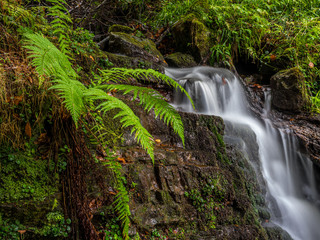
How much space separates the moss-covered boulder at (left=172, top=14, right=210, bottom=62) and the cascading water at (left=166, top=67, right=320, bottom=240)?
79 cm

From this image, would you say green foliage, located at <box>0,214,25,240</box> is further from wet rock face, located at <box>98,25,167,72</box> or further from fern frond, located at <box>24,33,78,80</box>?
wet rock face, located at <box>98,25,167,72</box>

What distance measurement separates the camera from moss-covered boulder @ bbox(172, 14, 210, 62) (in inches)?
268

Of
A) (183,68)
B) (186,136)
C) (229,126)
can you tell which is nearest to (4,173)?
(186,136)

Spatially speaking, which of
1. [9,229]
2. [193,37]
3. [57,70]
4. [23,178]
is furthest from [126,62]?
[193,37]

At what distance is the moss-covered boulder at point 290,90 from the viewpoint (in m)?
5.89

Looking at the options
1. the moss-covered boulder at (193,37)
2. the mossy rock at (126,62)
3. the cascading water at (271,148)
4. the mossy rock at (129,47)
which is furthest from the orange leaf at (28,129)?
the moss-covered boulder at (193,37)

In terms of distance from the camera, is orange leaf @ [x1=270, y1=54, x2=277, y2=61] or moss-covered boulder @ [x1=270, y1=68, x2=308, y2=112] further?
orange leaf @ [x1=270, y1=54, x2=277, y2=61]

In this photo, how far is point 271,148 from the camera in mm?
4945

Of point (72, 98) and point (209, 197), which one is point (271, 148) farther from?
point (72, 98)

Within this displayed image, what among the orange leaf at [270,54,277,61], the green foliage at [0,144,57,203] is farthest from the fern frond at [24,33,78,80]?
the orange leaf at [270,54,277,61]

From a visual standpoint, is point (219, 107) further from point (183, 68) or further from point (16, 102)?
point (16, 102)

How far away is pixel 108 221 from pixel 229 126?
2.95m

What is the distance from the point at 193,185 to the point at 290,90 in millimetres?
4671

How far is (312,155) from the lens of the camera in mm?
4922
